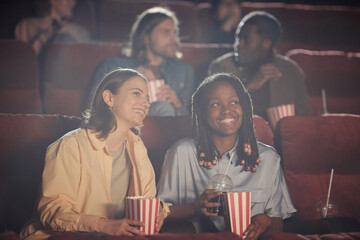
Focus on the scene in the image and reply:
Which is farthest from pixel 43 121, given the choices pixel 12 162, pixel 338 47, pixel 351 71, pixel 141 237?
pixel 338 47

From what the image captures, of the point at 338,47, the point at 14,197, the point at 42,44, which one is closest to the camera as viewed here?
the point at 14,197

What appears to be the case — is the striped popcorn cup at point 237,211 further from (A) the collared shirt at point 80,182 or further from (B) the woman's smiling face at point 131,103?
(B) the woman's smiling face at point 131,103

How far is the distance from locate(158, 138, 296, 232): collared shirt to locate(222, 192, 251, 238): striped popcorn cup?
0.43ft

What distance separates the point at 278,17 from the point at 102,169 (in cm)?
156

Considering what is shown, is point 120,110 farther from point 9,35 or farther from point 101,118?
point 9,35

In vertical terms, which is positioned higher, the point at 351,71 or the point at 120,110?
the point at 351,71

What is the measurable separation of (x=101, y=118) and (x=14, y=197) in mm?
296

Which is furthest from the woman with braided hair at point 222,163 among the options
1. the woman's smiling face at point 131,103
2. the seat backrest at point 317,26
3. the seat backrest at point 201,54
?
the seat backrest at point 317,26

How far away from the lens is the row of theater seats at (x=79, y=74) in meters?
1.74

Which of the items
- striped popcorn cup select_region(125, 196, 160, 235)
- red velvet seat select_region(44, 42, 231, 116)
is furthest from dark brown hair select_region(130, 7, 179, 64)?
striped popcorn cup select_region(125, 196, 160, 235)

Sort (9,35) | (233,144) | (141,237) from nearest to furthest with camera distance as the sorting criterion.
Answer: (141,237) → (233,144) → (9,35)

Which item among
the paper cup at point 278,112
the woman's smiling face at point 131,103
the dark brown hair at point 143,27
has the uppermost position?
the dark brown hair at point 143,27

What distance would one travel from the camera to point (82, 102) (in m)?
1.82

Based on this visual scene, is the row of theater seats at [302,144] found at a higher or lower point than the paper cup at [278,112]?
lower
